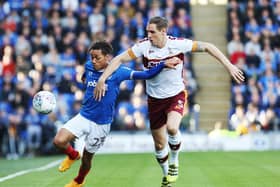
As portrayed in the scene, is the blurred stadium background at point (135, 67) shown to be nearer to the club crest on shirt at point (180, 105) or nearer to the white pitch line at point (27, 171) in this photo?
the white pitch line at point (27, 171)

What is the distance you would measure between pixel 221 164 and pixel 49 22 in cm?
Result: 1283

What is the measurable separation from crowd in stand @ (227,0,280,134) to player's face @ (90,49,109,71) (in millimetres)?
15599

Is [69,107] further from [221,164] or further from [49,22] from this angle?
[221,164]

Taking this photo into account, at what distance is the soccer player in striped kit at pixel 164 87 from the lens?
43.5ft

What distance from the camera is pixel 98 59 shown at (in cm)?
1301

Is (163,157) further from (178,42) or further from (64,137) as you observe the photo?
(178,42)

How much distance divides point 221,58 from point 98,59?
1.86 meters

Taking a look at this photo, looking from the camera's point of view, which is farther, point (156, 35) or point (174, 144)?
point (174, 144)

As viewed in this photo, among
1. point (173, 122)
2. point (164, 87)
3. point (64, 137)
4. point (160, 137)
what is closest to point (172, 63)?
point (164, 87)

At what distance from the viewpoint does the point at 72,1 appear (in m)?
32.2

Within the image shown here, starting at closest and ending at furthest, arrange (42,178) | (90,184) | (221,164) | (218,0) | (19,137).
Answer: (90,184), (42,178), (221,164), (19,137), (218,0)

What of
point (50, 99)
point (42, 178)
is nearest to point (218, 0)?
point (42, 178)

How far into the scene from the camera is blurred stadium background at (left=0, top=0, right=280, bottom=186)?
27.7 meters

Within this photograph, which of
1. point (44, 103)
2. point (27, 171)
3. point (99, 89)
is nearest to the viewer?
point (99, 89)
